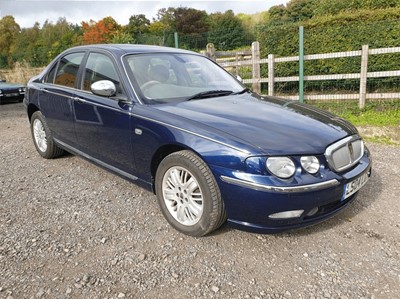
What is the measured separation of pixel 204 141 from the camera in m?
2.57

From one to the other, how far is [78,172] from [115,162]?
1166 millimetres

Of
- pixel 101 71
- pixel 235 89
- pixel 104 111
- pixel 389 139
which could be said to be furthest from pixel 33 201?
pixel 389 139

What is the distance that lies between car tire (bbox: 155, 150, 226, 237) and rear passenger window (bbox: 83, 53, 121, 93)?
3.41 ft

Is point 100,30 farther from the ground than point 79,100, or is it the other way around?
point 100,30

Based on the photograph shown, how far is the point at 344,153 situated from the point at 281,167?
2.27 ft

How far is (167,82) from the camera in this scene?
3.39 metres

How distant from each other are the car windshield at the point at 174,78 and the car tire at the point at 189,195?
71 centimetres

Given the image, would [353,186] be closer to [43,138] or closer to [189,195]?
[189,195]

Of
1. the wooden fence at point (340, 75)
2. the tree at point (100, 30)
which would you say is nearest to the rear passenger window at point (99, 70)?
the wooden fence at point (340, 75)

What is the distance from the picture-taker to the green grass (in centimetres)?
662

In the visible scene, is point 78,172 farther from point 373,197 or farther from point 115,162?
point 373,197

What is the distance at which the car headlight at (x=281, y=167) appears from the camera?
2357mm

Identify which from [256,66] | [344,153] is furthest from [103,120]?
[256,66]

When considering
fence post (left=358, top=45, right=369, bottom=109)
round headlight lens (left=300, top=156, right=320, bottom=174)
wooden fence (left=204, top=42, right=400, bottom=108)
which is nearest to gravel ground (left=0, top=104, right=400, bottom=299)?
round headlight lens (left=300, top=156, right=320, bottom=174)
